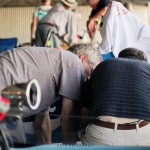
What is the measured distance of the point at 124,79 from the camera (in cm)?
150

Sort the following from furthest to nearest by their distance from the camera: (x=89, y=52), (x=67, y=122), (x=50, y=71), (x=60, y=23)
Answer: (x=60, y=23) → (x=89, y=52) → (x=50, y=71) → (x=67, y=122)

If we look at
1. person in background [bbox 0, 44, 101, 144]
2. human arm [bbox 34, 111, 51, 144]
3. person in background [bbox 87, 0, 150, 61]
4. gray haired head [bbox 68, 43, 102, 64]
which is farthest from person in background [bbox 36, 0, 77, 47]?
human arm [bbox 34, 111, 51, 144]

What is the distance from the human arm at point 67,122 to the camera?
1.28 meters

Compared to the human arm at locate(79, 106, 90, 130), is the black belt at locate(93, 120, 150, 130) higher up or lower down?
lower down

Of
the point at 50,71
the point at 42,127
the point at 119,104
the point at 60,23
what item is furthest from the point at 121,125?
the point at 60,23

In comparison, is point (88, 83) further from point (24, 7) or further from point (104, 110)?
point (24, 7)

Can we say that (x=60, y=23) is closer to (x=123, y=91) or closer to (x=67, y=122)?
(x=123, y=91)

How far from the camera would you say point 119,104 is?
1.48m

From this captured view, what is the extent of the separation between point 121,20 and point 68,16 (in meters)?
1.52

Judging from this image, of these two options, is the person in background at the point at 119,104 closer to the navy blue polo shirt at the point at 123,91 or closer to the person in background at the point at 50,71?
the navy blue polo shirt at the point at 123,91

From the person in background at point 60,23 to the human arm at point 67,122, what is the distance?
2851 mm

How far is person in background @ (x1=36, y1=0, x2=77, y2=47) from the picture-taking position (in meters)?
4.48

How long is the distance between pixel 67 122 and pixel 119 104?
257 mm

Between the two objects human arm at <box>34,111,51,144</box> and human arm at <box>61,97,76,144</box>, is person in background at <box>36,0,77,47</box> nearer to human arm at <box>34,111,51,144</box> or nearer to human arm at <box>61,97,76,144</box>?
human arm at <box>61,97,76,144</box>
